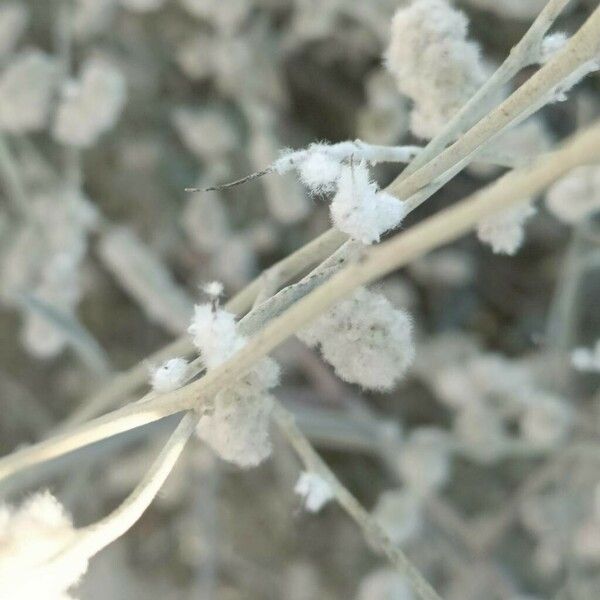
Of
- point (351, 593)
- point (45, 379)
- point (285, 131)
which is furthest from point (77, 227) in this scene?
point (351, 593)

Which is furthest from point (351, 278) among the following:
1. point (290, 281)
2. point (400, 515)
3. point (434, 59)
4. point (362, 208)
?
point (400, 515)

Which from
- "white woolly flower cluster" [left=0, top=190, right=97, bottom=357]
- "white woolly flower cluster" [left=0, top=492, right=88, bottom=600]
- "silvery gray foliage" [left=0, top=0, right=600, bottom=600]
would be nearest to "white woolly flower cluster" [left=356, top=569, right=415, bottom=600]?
"silvery gray foliage" [left=0, top=0, right=600, bottom=600]

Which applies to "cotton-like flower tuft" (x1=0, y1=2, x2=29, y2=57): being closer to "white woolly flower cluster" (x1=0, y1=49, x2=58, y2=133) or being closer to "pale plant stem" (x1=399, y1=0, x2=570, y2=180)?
"white woolly flower cluster" (x1=0, y1=49, x2=58, y2=133)

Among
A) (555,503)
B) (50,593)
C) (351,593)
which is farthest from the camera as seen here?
(351,593)

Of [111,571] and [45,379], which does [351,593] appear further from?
[45,379]

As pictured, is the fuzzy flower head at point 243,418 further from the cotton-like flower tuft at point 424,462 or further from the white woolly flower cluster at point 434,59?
the cotton-like flower tuft at point 424,462

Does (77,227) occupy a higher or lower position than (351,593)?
higher
